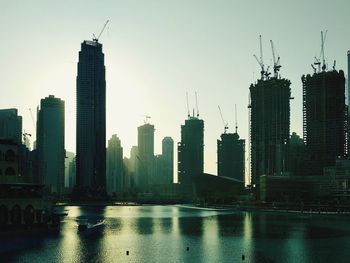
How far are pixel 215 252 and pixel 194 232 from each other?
5226cm

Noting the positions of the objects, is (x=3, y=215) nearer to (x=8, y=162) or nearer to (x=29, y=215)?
(x=29, y=215)

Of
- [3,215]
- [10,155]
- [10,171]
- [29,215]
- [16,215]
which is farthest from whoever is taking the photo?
[10,155]

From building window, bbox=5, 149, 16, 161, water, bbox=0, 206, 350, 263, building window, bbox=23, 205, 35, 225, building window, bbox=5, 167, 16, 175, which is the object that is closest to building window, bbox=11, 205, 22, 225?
building window, bbox=23, 205, 35, 225

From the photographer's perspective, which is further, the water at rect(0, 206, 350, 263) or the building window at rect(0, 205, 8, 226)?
the building window at rect(0, 205, 8, 226)

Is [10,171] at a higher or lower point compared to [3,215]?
higher

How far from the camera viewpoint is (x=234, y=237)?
15125 cm

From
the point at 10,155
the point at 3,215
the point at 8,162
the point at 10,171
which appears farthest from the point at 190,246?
the point at 10,155

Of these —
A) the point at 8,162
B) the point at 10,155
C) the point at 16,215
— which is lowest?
the point at 16,215

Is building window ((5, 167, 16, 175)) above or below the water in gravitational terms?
above

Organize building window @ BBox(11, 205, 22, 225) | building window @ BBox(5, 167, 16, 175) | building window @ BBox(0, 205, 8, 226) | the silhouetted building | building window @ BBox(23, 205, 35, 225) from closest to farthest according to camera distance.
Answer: building window @ BBox(0, 205, 8, 226) < building window @ BBox(11, 205, 22, 225) < building window @ BBox(23, 205, 35, 225) < the silhouetted building < building window @ BBox(5, 167, 16, 175)

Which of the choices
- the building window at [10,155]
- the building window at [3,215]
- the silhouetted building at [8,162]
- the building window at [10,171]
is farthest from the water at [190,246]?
the building window at [10,155]

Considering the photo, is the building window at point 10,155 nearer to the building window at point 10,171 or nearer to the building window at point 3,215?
the building window at point 10,171

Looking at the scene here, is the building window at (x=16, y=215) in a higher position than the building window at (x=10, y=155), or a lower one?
lower

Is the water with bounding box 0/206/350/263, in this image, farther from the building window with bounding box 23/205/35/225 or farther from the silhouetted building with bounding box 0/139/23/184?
the silhouetted building with bounding box 0/139/23/184
